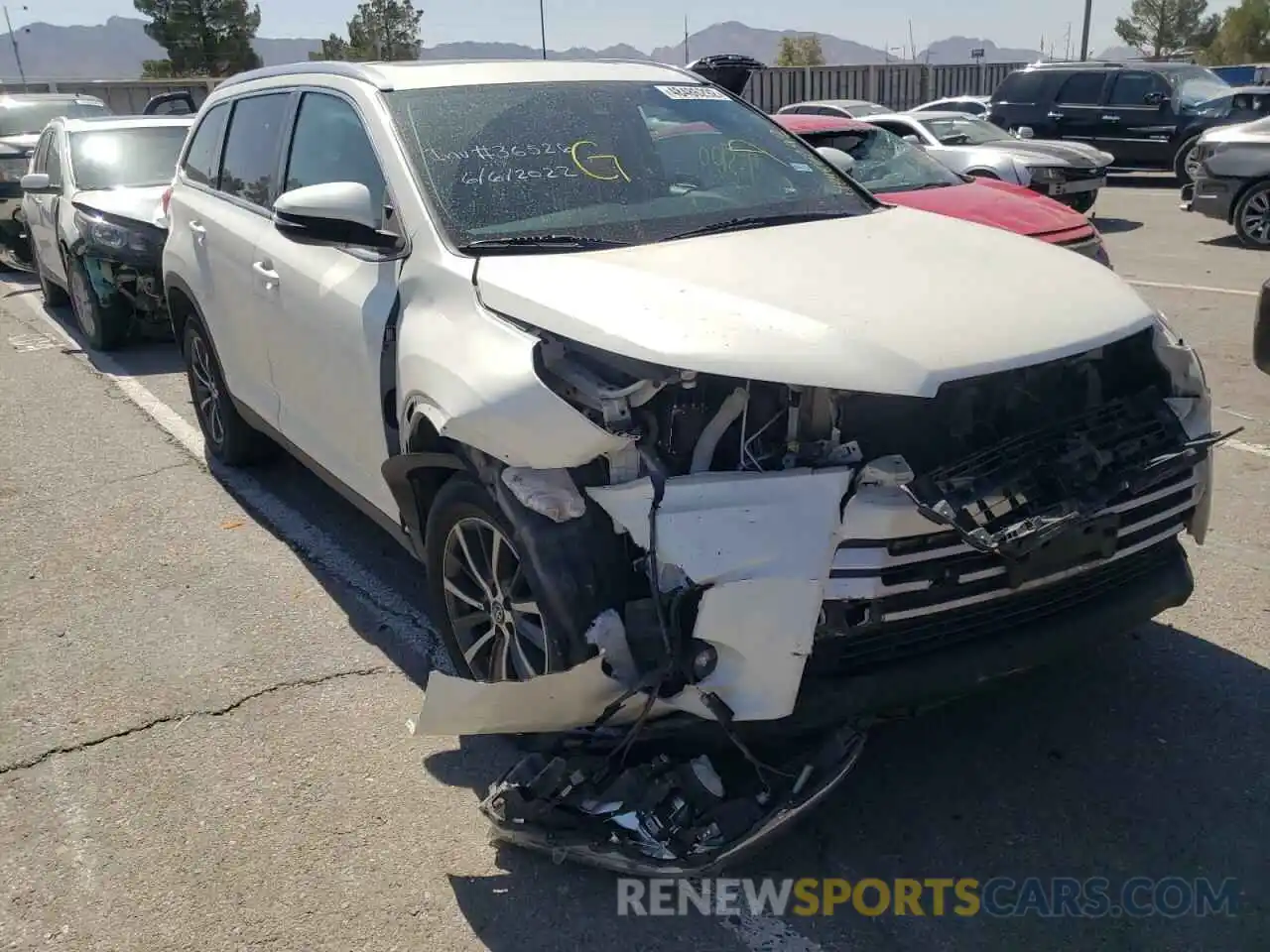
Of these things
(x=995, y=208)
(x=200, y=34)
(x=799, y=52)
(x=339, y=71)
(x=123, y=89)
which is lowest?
(x=995, y=208)

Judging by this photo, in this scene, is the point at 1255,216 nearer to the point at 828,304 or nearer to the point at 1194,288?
the point at 1194,288

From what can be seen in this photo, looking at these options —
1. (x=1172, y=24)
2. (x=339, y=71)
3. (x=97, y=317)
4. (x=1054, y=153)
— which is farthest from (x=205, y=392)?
(x=1172, y=24)

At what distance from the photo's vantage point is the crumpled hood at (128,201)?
8.76 metres

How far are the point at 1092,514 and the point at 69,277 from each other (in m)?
9.09

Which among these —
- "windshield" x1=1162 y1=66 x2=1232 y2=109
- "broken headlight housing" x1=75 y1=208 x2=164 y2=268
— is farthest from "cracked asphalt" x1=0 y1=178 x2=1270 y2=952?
"windshield" x1=1162 y1=66 x2=1232 y2=109

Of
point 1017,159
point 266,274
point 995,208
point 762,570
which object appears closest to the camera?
point 762,570

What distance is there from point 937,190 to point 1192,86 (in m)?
12.5

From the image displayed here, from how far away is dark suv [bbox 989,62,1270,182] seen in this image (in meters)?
17.5

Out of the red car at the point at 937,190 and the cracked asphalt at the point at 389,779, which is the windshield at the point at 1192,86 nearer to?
the red car at the point at 937,190

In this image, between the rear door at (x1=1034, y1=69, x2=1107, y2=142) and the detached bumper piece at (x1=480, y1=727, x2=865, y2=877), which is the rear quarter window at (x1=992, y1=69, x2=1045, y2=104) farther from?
the detached bumper piece at (x1=480, y1=727, x2=865, y2=877)

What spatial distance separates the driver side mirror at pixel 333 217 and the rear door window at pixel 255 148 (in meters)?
1.15

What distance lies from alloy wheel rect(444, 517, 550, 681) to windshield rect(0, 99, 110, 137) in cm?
1418

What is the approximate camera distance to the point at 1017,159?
502 inches

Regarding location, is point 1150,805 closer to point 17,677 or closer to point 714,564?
point 714,564
